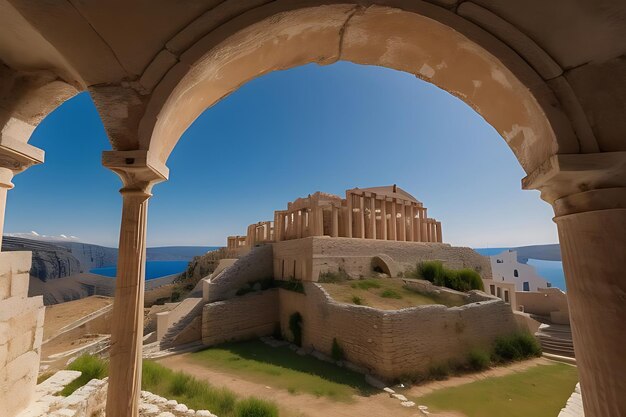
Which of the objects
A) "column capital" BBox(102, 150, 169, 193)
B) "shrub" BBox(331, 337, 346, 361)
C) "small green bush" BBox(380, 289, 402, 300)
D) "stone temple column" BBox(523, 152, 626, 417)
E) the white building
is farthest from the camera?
the white building

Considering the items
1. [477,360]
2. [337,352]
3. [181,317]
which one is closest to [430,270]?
[477,360]

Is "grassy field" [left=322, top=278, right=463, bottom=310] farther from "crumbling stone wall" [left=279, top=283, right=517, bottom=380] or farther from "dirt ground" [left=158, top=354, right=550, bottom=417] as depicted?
"dirt ground" [left=158, top=354, right=550, bottom=417]

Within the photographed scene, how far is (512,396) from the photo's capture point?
8539 millimetres

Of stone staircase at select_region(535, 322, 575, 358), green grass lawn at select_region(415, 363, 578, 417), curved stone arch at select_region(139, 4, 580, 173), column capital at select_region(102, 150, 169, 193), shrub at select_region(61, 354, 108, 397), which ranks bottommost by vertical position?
stone staircase at select_region(535, 322, 575, 358)

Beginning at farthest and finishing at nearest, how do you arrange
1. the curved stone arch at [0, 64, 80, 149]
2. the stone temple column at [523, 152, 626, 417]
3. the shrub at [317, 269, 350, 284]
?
the shrub at [317, 269, 350, 284]
the curved stone arch at [0, 64, 80, 149]
the stone temple column at [523, 152, 626, 417]

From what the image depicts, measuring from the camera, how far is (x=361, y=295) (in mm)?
12344

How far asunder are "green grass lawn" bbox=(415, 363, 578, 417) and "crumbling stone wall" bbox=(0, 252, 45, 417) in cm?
899

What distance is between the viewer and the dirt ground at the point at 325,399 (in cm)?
744

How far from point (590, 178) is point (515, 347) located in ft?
43.9

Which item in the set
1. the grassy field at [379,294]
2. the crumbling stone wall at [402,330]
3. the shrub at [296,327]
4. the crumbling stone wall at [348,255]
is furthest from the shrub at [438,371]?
the shrub at [296,327]

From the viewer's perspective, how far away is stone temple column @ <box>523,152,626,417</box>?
5.81 feet

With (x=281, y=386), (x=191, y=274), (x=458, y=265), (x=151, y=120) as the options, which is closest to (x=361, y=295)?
(x=281, y=386)

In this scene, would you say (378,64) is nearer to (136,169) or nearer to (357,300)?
(136,169)

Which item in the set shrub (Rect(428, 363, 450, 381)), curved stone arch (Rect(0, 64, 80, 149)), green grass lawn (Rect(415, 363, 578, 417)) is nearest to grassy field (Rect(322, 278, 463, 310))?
shrub (Rect(428, 363, 450, 381))
